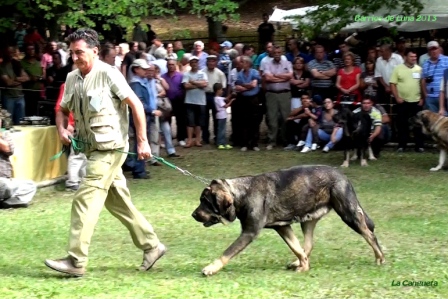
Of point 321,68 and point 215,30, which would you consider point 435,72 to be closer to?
point 321,68

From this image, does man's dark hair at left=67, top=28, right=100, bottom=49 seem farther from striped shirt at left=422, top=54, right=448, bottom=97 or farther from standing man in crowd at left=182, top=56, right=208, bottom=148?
striped shirt at left=422, top=54, right=448, bottom=97

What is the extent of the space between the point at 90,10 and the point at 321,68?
456 cm

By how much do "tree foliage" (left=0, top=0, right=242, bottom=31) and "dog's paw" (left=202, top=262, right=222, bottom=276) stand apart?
381 inches

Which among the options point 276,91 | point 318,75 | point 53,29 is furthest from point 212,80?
point 53,29

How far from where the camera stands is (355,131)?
15250mm

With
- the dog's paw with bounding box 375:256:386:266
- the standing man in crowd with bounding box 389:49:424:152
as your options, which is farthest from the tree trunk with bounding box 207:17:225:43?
the dog's paw with bounding box 375:256:386:266

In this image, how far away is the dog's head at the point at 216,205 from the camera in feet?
25.2

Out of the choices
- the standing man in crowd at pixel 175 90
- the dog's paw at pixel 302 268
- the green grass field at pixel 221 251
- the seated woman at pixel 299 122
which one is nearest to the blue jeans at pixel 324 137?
the seated woman at pixel 299 122

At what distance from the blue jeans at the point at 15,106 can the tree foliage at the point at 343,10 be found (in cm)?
643

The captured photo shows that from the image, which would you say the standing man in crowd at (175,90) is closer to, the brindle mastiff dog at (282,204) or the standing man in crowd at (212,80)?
the standing man in crowd at (212,80)

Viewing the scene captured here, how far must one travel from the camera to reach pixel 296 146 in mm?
17234

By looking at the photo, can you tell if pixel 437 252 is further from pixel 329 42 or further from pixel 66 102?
pixel 329 42

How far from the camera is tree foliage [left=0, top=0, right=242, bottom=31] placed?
54.6 feet

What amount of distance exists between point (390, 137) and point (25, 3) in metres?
7.41
